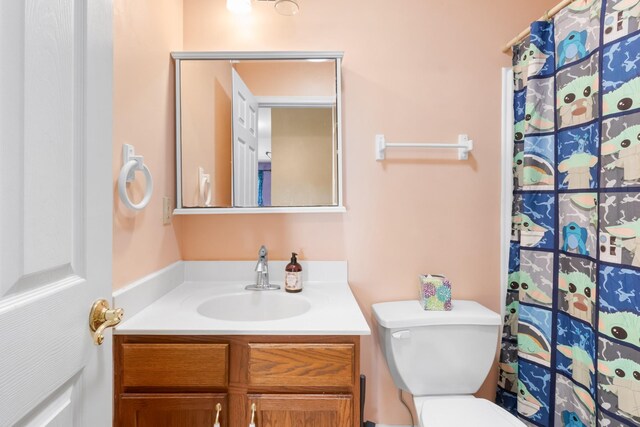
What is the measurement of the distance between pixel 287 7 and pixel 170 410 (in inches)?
65.4

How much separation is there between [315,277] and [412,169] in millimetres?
693

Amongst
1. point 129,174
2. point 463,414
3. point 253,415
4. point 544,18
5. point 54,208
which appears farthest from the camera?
point 544,18

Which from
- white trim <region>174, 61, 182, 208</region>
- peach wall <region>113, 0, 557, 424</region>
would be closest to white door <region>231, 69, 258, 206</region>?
peach wall <region>113, 0, 557, 424</region>

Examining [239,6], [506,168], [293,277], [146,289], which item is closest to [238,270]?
[293,277]

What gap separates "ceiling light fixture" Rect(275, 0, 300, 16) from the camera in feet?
4.98

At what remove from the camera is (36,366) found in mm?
495

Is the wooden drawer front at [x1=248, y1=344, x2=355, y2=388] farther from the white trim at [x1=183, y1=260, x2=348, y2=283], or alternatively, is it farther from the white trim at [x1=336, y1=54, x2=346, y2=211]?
the white trim at [x1=336, y1=54, x2=346, y2=211]

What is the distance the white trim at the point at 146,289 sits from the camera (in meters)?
1.06

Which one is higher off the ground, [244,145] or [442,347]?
[244,145]

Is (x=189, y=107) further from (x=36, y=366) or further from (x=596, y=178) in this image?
(x=596, y=178)

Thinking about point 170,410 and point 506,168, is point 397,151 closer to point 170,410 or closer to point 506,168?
point 506,168

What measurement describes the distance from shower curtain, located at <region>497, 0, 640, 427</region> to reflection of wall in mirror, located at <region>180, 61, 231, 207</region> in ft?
4.21

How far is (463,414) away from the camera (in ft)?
3.99

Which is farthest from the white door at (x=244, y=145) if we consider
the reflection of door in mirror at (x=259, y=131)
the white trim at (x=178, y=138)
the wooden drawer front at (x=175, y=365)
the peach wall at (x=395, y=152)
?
the wooden drawer front at (x=175, y=365)
